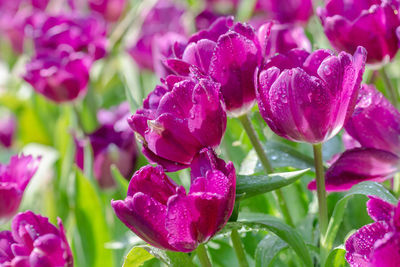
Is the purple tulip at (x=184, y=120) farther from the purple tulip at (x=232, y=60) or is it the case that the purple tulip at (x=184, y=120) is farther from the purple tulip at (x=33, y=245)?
the purple tulip at (x=33, y=245)

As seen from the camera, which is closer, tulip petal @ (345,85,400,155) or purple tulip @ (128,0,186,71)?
tulip petal @ (345,85,400,155)

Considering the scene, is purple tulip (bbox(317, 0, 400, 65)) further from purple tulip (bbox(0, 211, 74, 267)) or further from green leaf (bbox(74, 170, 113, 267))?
green leaf (bbox(74, 170, 113, 267))

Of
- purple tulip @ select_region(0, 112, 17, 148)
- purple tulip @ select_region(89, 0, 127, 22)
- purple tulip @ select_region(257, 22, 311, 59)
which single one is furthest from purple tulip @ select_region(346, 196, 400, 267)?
purple tulip @ select_region(89, 0, 127, 22)

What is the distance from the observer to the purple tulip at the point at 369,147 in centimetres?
76

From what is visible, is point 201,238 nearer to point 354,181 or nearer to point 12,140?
point 354,181

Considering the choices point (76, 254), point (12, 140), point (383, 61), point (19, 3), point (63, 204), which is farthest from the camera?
point (19, 3)

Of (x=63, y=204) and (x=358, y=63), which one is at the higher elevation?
(x=358, y=63)

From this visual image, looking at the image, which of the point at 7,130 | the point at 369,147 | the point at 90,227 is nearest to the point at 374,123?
the point at 369,147

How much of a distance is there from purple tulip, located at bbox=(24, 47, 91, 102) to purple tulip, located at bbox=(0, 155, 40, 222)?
0.47 metres

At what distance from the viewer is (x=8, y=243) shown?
74 cm

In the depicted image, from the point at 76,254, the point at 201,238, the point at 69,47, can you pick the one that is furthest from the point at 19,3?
the point at 201,238

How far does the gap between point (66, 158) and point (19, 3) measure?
142cm

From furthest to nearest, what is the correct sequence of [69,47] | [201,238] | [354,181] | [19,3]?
[19,3]
[69,47]
[354,181]
[201,238]

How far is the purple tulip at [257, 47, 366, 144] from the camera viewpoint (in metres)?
0.65
